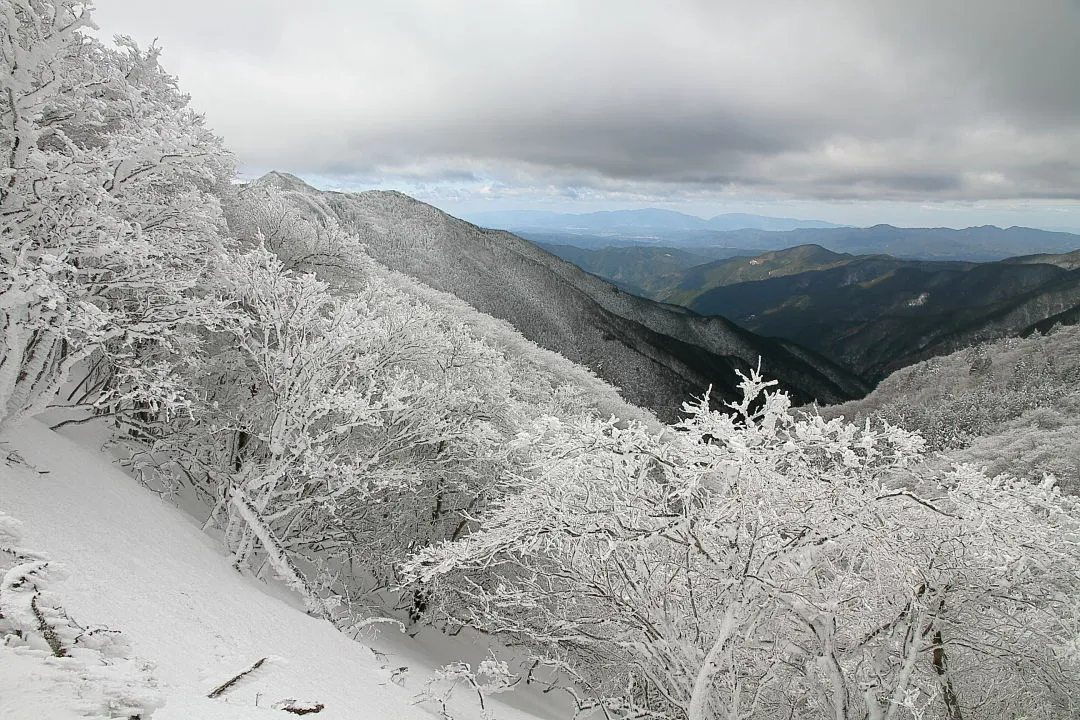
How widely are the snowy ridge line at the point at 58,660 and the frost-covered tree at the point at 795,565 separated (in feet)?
13.1

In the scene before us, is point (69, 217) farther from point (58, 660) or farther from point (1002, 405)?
point (1002, 405)

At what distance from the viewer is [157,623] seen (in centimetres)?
629

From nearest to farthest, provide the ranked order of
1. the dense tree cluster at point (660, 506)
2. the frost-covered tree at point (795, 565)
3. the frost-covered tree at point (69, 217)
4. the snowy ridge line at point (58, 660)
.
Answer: the snowy ridge line at point (58, 660), the frost-covered tree at point (795, 565), the dense tree cluster at point (660, 506), the frost-covered tree at point (69, 217)

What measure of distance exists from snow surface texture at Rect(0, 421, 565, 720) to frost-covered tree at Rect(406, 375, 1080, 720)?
2007 millimetres

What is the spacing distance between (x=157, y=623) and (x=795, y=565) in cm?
894

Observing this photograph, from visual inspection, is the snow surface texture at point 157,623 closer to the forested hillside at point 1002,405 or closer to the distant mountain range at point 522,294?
the forested hillside at point 1002,405

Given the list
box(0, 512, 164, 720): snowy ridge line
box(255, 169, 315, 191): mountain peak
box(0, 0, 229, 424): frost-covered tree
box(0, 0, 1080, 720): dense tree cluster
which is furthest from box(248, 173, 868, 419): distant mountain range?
box(0, 512, 164, 720): snowy ridge line

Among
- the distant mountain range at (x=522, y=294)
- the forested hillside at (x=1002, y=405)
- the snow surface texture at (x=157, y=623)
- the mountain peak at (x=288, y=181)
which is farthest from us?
the mountain peak at (x=288, y=181)

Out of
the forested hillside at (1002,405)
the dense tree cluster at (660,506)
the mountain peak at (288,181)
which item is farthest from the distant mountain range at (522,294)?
the dense tree cluster at (660,506)

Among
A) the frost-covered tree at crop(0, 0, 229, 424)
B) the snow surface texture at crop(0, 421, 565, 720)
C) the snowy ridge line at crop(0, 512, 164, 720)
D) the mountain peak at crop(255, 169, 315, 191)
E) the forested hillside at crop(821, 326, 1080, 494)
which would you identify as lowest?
the forested hillside at crop(821, 326, 1080, 494)

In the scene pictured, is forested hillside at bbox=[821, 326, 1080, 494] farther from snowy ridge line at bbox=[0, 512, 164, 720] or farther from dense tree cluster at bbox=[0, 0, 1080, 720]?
snowy ridge line at bbox=[0, 512, 164, 720]

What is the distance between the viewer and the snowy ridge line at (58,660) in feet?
12.2

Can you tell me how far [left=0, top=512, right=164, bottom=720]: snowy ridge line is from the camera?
3.71 m

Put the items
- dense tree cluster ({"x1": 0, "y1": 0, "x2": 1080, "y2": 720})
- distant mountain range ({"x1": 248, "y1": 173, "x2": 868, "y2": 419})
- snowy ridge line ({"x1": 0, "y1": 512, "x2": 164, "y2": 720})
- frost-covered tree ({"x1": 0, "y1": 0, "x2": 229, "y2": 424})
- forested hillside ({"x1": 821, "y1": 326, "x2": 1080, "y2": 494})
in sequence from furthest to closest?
distant mountain range ({"x1": 248, "y1": 173, "x2": 868, "y2": 419}) < forested hillside ({"x1": 821, "y1": 326, "x2": 1080, "y2": 494}) < frost-covered tree ({"x1": 0, "y1": 0, "x2": 229, "y2": 424}) < dense tree cluster ({"x1": 0, "y1": 0, "x2": 1080, "y2": 720}) < snowy ridge line ({"x1": 0, "y1": 512, "x2": 164, "y2": 720})
